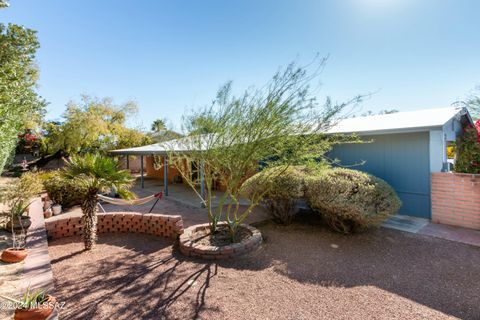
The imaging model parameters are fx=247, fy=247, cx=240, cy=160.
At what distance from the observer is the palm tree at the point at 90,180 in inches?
219

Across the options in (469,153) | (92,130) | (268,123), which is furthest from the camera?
(92,130)

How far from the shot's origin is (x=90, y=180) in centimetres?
556

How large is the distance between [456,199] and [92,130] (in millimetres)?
A: 22851

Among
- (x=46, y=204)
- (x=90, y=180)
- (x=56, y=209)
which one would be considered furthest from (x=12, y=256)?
(x=56, y=209)

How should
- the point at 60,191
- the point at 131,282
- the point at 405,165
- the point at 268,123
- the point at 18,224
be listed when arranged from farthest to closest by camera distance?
the point at 60,191, the point at 405,165, the point at 18,224, the point at 268,123, the point at 131,282

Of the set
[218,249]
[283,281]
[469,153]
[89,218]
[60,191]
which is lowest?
[283,281]

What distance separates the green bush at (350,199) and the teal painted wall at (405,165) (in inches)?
43.5

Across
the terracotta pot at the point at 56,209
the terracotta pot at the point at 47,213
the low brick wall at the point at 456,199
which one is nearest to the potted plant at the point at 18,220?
the terracotta pot at the point at 47,213

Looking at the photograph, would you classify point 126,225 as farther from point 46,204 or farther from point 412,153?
point 412,153

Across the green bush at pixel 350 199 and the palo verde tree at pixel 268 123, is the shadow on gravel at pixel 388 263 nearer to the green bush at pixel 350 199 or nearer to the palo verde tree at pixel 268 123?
the green bush at pixel 350 199

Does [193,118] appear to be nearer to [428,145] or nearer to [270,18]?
[270,18]

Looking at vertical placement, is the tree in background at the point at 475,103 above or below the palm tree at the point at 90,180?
above

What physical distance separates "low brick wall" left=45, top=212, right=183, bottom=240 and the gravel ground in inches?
17.0

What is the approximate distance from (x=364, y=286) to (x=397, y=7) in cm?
864
